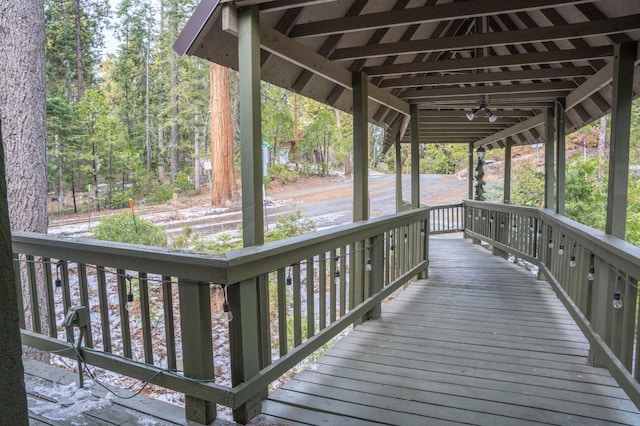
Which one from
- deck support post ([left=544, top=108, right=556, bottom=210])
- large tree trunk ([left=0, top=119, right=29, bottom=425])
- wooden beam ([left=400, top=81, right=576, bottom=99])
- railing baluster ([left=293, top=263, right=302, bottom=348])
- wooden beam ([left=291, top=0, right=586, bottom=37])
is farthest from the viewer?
deck support post ([left=544, top=108, right=556, bottom=210])

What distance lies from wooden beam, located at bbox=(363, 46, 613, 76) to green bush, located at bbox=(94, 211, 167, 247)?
267 inches

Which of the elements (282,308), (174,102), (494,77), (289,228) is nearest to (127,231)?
(289,228)

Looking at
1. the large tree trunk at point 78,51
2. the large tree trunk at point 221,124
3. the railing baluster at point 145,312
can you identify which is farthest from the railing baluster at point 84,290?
the large tree trunk at point 78,51

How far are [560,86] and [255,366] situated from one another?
186 inches

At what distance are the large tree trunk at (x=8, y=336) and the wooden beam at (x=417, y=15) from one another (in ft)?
8.86

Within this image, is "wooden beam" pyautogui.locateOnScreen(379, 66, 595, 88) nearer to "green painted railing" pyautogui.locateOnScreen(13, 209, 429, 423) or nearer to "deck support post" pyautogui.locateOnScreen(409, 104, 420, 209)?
"deck support post" pyautogui.locateOnScreen(409, 104, 420, 209)

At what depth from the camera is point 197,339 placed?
211 cm

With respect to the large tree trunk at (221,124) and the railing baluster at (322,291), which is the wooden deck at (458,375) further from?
the large tree trunk at (221,124)

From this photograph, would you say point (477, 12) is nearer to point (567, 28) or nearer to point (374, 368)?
point (567, 28)

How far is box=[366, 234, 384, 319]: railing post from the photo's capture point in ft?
13.1

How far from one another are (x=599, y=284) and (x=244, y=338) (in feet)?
8.19

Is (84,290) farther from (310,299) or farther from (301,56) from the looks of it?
(301,56)

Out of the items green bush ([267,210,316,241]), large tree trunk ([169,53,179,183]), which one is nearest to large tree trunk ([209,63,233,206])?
green bush ([267,210,316,241])

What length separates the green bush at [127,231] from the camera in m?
8.91
